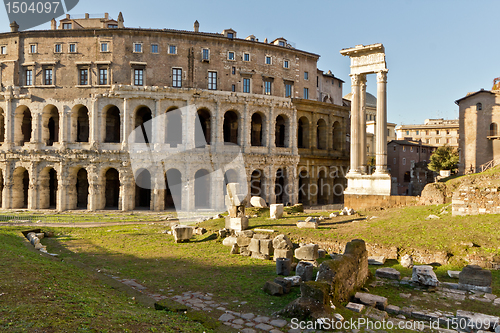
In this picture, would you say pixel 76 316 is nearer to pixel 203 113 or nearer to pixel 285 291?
pixel 285 291

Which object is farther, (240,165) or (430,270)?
(240,165)

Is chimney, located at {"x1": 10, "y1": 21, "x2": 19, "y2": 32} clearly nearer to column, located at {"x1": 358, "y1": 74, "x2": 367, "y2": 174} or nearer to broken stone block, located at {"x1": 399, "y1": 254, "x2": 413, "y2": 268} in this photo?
column, located at {"x1": 358, "y1": 74, "x2": 367, "y2": 174}

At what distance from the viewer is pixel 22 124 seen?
33906mm

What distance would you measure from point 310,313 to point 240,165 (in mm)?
26844

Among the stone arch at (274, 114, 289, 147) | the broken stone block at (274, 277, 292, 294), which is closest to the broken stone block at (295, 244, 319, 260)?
the broken stone block at (274, 277, 292, 294)

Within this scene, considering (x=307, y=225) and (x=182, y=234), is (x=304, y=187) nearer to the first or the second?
(x=307, y=225)

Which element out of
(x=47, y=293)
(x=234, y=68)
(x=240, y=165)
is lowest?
(x=47, y=293)

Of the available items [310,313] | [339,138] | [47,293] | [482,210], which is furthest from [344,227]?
[339,138]

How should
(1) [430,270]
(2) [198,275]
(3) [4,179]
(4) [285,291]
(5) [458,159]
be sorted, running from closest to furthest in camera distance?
(4) [285,291] < (1) [430,270] < (2) [198,275] < (3) [4,179] < (5) [458,159]

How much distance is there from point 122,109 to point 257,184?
15767 millimetres

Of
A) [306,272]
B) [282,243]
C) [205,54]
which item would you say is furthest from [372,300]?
[205,54]

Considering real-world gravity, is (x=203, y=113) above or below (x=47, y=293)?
above

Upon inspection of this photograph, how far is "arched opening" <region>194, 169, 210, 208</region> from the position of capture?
34688 mm

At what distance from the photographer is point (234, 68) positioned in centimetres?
3459
